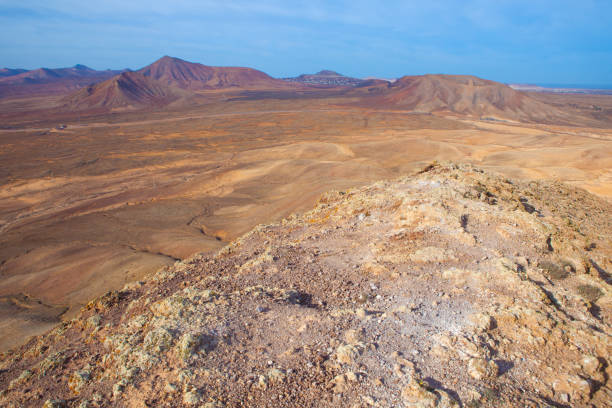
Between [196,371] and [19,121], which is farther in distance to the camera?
[19,121]

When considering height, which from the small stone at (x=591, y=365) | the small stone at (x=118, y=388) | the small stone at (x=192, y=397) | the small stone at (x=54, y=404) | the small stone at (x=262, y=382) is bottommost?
the small stone at (x=54, y=404)

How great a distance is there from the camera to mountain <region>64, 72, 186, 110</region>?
77562mm

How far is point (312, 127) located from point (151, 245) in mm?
39554

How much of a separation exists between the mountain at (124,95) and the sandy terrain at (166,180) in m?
24.9

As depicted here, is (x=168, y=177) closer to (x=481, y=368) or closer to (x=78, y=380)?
(x=78, y=380)

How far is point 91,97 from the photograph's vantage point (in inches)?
3142

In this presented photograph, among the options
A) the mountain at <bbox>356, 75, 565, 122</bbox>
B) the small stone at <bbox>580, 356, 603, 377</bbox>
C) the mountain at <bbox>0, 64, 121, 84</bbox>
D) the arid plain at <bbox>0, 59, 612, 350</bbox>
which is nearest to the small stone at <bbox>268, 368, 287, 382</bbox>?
the small stone at <bbox>580, 356, 603, 377</bbox>

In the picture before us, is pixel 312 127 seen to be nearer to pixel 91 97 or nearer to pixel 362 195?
pixel 362 195

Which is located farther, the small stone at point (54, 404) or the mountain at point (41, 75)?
the mountain at point (41, 75)

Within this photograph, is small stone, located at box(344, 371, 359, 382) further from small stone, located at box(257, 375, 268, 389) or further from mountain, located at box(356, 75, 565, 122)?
mountain, located at box(356, 75, 565, 122)

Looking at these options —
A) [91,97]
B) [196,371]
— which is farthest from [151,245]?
[91,97]

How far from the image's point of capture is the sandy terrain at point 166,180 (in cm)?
1279

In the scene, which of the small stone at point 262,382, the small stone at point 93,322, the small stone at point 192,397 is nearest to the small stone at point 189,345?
the small stone at point 192,397

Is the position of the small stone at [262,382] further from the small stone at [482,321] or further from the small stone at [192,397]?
the small stone at [482,321]
